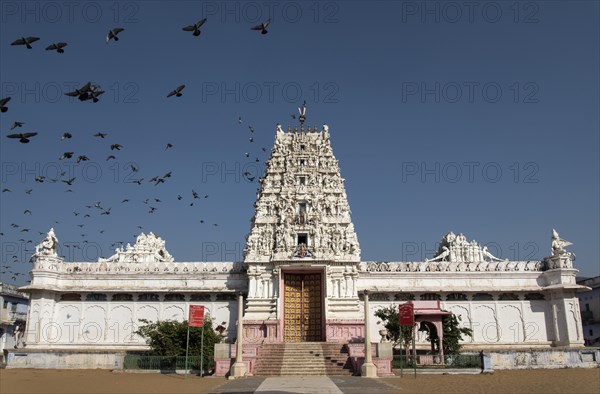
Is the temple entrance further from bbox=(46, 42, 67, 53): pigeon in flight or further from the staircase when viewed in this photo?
bbox=(46, 42, 67, 53): pigeon in flight

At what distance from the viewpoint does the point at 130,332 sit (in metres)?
39.7

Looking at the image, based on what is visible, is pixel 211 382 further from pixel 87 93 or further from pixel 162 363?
pixel 87 93

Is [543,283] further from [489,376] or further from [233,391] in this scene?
[233,391]

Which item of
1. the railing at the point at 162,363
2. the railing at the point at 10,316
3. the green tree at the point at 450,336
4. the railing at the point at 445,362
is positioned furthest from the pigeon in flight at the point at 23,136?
the railing at the point at 10,316

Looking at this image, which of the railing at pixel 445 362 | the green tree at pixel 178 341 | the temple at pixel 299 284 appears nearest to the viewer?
the railing at pixel 445 362

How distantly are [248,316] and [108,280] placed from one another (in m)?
13.2

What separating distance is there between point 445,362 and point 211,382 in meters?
13.9

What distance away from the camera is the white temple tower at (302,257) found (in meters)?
35.8

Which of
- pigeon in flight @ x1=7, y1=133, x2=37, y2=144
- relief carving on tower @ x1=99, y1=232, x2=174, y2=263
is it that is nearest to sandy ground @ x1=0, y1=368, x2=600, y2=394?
pigeon in flight @ x1=7, y1=133, x2=37, y2=144


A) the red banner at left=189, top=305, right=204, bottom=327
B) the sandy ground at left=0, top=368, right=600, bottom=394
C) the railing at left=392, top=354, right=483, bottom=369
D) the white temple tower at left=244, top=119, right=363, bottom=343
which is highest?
the white temple tower at left=244, top=119, right=363, bottom=343

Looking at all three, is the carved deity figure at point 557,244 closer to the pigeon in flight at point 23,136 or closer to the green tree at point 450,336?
the green tree at point 450,336

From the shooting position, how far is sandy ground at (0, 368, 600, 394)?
19656mm

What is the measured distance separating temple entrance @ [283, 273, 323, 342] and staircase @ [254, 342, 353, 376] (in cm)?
489

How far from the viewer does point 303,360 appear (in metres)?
28.9
